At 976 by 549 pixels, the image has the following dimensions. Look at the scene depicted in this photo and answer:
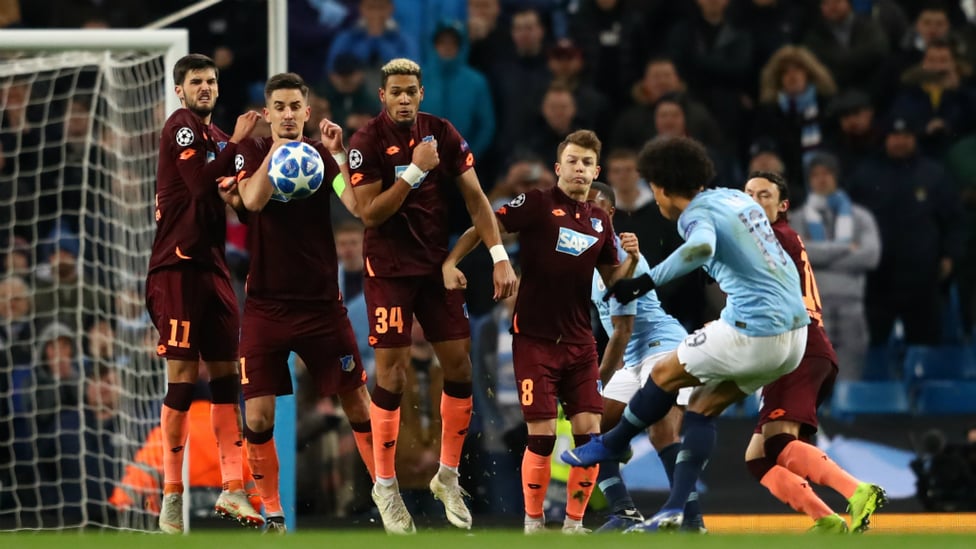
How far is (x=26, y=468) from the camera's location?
11.3 metres

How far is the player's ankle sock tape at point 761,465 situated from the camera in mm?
8297

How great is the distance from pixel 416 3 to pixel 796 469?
20.0 ft

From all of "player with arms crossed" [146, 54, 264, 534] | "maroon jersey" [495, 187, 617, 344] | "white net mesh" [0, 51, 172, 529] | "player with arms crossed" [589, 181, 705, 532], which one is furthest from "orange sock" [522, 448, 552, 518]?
"white net mesh" [0, 51, 172, 529]

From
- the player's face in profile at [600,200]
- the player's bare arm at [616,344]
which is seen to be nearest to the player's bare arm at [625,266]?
the player's bare arm at [616,344]

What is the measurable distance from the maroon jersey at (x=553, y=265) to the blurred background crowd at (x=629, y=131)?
8.24ft

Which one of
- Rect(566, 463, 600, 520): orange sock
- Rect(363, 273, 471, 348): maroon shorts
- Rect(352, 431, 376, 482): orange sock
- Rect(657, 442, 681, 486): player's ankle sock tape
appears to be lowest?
Rect(566, 463, 600, 520): orange sock

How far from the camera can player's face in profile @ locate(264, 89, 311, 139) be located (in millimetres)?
7887

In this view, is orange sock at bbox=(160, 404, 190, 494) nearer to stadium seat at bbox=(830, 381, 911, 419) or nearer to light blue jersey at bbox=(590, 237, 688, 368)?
light blue jersey at bbox=(590, 237, 688, 368)

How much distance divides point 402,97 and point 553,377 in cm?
162

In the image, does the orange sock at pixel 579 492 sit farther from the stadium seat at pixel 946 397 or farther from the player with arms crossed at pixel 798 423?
the stadium seat at pixel 946 397

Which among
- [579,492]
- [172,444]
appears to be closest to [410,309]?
[579,492]

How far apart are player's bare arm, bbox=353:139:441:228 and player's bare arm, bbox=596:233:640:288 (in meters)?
1.01

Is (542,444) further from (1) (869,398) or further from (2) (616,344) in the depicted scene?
(1) (869,398)

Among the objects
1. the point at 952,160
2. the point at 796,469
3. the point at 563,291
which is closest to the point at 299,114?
the point at 563,291
